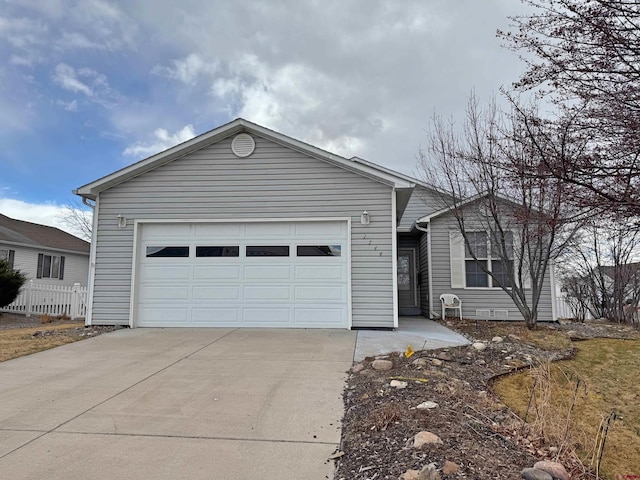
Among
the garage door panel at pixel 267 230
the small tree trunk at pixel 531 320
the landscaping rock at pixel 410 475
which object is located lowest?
the landscaping rock at pixel 410 475

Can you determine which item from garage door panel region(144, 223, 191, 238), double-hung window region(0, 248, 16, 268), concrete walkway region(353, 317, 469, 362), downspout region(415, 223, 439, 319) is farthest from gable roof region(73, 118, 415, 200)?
double-hung window region(0, 248, 16, 268)

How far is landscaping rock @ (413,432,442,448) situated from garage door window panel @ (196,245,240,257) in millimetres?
6686

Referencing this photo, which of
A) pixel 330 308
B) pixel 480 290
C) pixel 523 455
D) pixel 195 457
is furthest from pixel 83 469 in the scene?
pixel 480 290

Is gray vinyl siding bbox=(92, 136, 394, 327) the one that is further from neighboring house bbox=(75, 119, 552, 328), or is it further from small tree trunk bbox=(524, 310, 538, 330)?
small tree trunk bbox=(524, 310, 538, 330)

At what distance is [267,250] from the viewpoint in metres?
8.87

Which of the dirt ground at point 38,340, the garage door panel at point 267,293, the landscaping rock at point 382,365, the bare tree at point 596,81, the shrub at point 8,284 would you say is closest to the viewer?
the bare tree at point 596,81

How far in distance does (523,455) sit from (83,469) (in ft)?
10.1

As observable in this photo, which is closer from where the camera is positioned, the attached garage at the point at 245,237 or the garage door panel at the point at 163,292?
the attached garage at the point at 245,237

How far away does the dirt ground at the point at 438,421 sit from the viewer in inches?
100

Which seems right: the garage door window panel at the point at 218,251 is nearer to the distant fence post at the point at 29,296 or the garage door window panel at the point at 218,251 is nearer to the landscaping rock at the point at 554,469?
the landscaping rock at the point at 554,469

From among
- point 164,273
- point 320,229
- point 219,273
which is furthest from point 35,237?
point 320,229

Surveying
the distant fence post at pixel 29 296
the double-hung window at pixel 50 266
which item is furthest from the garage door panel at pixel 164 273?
the double-hung window at pixel 50 266

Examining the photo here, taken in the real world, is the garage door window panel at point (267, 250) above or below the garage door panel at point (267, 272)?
above

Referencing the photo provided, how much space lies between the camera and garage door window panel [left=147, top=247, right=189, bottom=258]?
9062 mm
